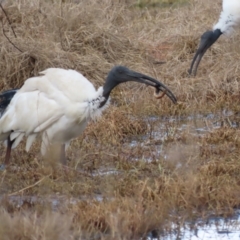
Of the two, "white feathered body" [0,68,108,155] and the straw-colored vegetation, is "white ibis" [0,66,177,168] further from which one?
the straw-colored vegetation

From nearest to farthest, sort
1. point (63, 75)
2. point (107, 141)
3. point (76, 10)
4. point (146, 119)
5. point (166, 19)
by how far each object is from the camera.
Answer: point (63, 75) < point (107, 141) < point (146, 119) < point (76, 10) < point (166, 19)

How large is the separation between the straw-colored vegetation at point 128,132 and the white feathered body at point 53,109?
0.26 m

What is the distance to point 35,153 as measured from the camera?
7375 mm

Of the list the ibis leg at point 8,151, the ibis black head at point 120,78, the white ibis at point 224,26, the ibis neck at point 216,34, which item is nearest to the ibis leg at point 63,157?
the ibis leg at point 8,151

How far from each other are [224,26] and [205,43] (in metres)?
0.44

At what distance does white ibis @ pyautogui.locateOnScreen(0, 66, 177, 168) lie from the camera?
6770 millimetres

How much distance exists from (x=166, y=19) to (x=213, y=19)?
72cm

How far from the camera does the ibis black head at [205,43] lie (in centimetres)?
1081

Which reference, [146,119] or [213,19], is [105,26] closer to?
[213,19]

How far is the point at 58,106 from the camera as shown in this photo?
22.3ft

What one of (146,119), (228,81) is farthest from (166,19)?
(146,119)

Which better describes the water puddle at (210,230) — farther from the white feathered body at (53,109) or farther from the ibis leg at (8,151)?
the ibis leg at (8,151)

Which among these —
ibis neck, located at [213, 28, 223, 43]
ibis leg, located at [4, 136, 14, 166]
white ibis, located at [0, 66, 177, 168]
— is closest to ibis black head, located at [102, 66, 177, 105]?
white ibis, located at [0, 66, 177, 168]

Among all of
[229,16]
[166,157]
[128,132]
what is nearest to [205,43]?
[229,16]
